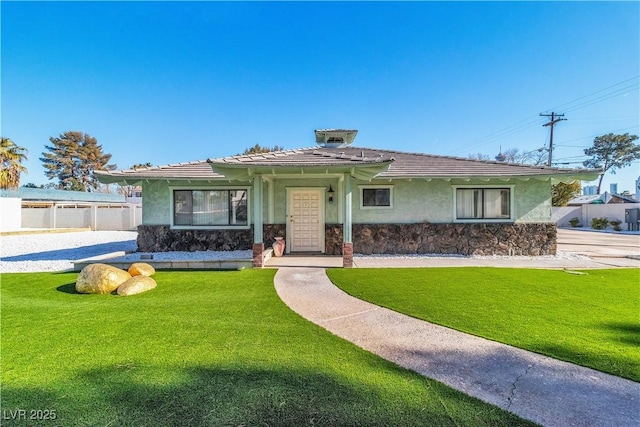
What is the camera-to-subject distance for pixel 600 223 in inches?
968

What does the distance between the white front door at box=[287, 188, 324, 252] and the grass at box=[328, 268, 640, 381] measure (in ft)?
10.6

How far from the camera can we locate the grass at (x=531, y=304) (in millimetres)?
3639

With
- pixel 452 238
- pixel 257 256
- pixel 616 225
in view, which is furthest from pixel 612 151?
Result: pixel 257 256

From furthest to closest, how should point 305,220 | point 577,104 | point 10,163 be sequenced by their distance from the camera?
point 577,104 < point 10,163 < point 305,220

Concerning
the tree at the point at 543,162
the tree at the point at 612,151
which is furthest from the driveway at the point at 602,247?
the tree at the point at 612,151

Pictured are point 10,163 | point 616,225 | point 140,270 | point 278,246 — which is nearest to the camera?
point 140,270

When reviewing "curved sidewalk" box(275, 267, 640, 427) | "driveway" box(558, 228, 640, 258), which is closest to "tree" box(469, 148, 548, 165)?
"driveway" box(558, 228, 640, 258)

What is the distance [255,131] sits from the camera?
30797 millimetres

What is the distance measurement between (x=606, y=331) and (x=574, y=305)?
4.27 feet

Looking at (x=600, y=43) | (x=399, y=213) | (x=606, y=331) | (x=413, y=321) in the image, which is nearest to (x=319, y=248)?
(x=399, y=213)

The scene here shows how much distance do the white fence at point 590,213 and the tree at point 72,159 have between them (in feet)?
205

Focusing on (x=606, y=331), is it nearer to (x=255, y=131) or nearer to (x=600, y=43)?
(x=600, y=43)

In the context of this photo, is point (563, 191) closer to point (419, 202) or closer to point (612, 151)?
point (612, 151)

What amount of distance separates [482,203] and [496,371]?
10.1 meters
